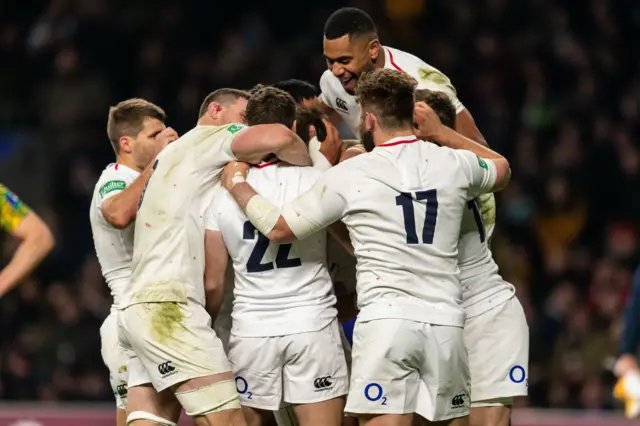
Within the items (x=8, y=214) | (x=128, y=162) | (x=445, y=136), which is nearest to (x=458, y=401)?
(x=445, y=136)

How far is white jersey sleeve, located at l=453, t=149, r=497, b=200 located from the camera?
226 inches

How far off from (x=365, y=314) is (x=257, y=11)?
9048mm

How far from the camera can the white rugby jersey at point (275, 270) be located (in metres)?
5.91

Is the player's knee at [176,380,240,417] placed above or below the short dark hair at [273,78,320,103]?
below

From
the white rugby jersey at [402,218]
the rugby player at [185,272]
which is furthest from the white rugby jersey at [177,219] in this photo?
the white rugby jersey at [402,218]

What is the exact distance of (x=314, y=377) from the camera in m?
5.89

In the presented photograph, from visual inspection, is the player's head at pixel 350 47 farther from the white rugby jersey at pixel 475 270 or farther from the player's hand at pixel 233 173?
the white rugby jersey at pixel 475 270

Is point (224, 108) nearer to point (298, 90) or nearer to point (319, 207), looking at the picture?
point (298, 90)

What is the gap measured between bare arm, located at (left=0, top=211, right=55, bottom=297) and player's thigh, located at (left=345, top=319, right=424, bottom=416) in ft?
6.89

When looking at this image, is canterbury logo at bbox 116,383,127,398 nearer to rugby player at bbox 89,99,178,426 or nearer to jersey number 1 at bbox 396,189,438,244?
rugby player at bbox 89,99,178,426

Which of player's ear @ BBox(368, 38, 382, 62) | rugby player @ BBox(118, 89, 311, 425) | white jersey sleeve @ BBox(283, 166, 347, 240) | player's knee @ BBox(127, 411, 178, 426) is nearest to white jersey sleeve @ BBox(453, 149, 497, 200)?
white jersey sleeve @ BBox(283, 166, 347, 240)

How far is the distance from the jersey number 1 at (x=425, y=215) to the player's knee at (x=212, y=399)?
1101 mm

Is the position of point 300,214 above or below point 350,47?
below

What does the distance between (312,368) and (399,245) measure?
76cm
